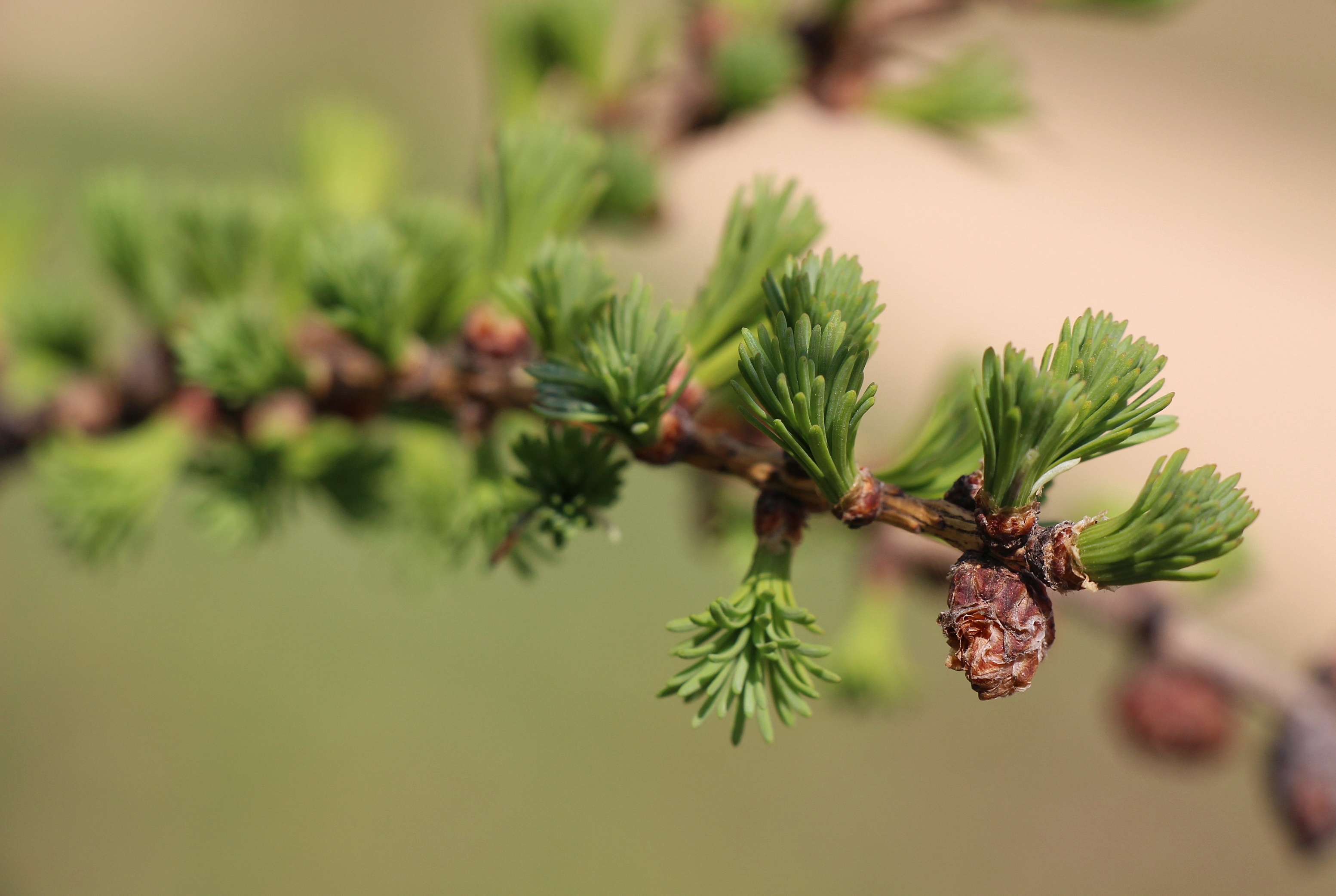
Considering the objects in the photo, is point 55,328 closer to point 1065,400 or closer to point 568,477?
point 568,477

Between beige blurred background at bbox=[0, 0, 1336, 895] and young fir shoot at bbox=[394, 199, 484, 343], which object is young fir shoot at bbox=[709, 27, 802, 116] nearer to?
young fir shoot at bbox=[394, 199, 484, 343]

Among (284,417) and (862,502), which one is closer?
(862,502)

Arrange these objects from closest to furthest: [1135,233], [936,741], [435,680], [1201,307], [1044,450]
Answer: [1044,450] < [435,680] < [936,741] < [1201,307] < [1135,233]

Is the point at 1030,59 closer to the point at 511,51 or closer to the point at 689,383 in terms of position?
the point at 511,51

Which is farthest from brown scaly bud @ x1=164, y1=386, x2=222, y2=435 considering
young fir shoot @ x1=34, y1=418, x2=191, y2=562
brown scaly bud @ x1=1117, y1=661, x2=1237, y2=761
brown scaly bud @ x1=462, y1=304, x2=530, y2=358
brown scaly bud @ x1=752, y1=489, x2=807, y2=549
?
brown scaly bud @ x1=1117, y1=661, x2=1237, y2=761

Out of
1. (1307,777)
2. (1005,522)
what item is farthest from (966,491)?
(1307,777)

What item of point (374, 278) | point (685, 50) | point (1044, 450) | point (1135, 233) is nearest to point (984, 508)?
point (1044, 450)
